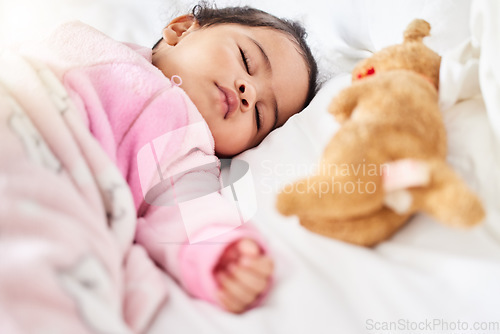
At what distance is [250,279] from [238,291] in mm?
20

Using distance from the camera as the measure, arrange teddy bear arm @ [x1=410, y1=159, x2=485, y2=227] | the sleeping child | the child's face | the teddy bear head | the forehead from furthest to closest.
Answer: the forehead
the child's face
the teddy bear head
the sleeping child
teddy bear arm @ [x1=410, y1=159, x2=485, y2=227]

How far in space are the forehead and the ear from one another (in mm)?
160

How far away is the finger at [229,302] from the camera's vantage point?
20.8 inches

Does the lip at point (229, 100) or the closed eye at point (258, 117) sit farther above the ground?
the lip at point (229, 100)

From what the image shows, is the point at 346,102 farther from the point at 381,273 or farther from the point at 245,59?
the point at 245,59

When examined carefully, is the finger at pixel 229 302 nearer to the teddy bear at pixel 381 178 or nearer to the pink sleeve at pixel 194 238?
the pink sleeve at pixel 194 238

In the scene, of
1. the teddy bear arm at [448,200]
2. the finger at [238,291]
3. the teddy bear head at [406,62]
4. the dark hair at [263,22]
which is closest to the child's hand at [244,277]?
the finger at [238,291]

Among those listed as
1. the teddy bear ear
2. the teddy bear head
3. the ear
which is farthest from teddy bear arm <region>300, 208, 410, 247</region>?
the ear

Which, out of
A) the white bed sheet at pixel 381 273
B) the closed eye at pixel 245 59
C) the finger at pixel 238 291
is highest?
the closed eye at pixel 245 59

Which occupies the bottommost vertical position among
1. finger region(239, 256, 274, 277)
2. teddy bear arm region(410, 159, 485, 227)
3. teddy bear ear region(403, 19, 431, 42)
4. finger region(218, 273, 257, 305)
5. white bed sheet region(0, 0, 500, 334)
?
white bed sheet region(0, 0, 500, 334)

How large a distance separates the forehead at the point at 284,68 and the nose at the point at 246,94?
9cm

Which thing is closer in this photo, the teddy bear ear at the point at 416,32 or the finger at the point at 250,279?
the finger at the point at 250,279

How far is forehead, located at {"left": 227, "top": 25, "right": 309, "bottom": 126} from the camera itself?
41.4 inches

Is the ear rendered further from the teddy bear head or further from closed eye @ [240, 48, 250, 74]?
the teddy bear head
